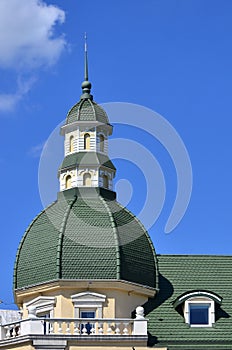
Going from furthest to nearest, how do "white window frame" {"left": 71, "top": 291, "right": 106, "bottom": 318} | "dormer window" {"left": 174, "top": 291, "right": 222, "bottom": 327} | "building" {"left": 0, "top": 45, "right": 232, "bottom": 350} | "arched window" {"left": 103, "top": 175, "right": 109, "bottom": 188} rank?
"arched window" {"left": 103, "top": 175, "right": 109, "bottom": 188} → "dormer window" {"left": 174, "top": 291, "right": 222, "bottom": 327} → "white window frame" {"left": 71, "top": 291, "right": 106, "bottom": 318} → "building" {"left": 0, "top": 45, "right": 232, "bottom": 350}

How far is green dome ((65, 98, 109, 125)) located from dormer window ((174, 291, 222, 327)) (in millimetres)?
10954

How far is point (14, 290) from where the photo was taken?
5803cm

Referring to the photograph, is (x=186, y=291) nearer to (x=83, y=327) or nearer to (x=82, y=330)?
(x=83, y=327)

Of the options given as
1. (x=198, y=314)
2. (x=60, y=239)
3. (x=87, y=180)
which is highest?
(x=87, y=180)

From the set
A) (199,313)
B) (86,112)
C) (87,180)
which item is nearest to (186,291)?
(199,313)

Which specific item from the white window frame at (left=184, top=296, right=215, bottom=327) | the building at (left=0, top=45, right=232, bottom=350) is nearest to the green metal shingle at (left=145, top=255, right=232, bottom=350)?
the building at (left=0, top=45, right=232, bottom=350)

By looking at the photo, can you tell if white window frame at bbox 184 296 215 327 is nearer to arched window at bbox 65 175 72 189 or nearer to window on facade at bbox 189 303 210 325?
window on facade at bbox 189 303 210 325

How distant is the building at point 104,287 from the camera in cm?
5509

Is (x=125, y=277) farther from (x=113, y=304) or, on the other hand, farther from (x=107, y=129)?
(x=107, y=129)

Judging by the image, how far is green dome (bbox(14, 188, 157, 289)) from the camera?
56.3 metres

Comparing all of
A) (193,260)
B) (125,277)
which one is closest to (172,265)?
(193,260)

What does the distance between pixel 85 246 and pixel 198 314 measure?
6.40m

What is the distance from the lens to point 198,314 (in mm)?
57719

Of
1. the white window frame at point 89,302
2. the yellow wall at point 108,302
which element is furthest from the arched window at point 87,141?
the white window frame at point 89,302
